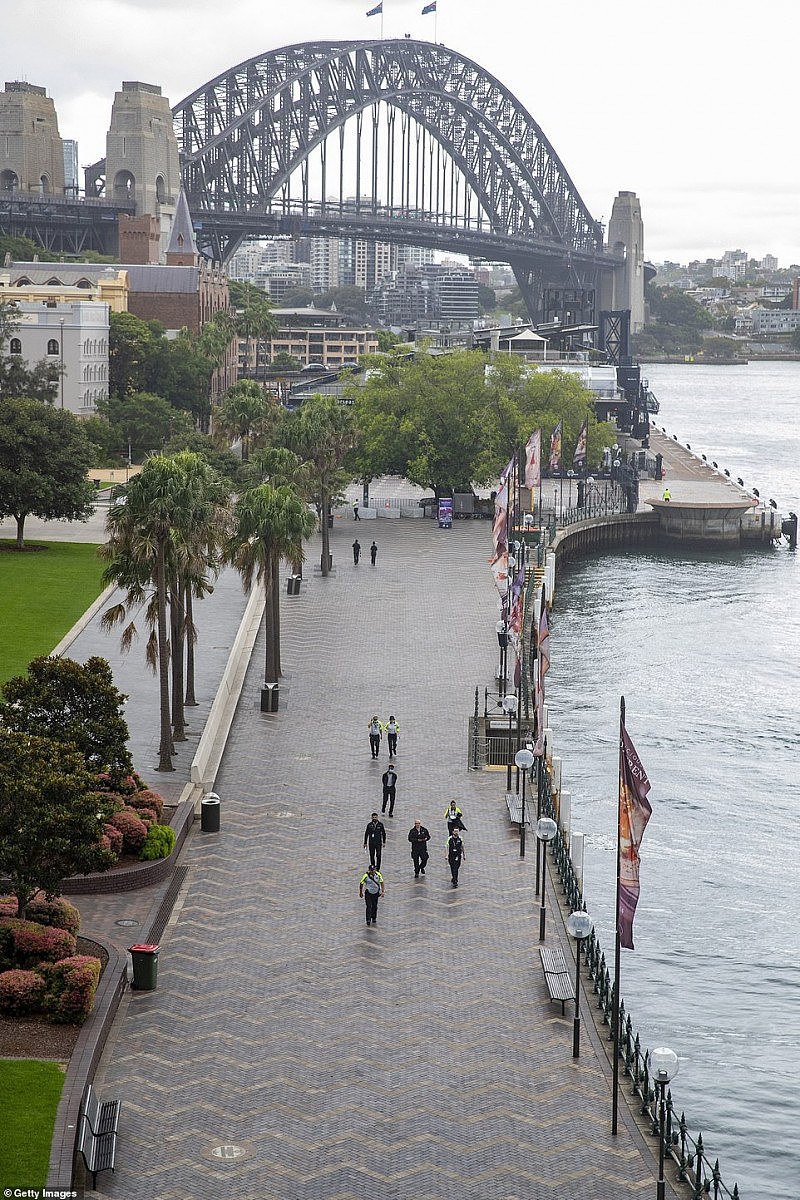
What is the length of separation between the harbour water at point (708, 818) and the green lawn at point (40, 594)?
18173 mm

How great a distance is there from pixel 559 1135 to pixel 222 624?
43.0 metres

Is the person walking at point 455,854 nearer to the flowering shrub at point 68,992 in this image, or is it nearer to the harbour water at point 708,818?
the harbour water at point 708,818

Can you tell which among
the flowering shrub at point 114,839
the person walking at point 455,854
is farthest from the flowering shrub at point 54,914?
the person walking at point 455,854

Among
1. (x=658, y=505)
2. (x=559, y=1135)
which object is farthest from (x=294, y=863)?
(x=658, y=505)

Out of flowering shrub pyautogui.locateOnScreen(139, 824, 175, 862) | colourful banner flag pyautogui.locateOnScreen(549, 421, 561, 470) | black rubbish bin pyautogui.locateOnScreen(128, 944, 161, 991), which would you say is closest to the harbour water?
colourful banner flag pyautogui.locateOnScreen(549, 421, 561, 470)

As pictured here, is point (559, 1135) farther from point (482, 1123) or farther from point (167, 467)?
point (167, 467)

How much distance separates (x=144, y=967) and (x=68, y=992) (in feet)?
9.12

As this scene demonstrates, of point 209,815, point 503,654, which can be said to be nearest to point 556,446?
point 503,654

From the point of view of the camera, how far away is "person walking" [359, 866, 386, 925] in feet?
110

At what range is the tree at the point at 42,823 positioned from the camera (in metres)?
28.5

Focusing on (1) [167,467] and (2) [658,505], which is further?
(2) [658,505]

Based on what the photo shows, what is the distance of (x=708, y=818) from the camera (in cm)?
4878

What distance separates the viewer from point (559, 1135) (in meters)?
25.2

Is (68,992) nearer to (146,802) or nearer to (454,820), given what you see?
(146,802)
